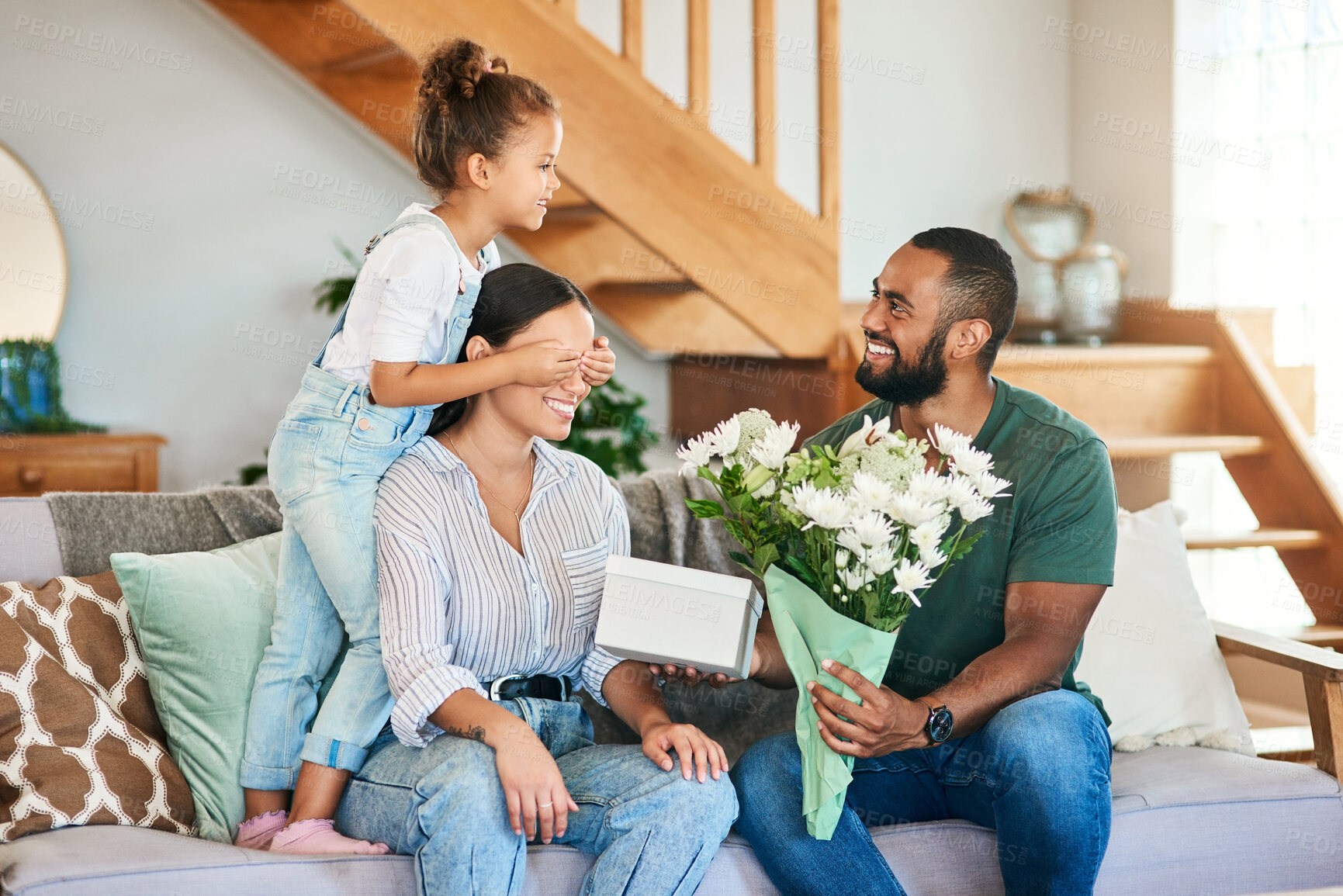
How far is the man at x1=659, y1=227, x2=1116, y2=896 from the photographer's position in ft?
5.19

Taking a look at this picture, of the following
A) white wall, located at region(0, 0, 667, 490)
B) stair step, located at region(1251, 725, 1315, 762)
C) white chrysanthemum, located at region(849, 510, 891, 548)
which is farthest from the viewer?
white wall, located at region(0, 0, 667, 490)

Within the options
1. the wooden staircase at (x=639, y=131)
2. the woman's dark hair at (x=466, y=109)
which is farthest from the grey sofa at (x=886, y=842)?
the wooden staircase at (x=639, y=131)

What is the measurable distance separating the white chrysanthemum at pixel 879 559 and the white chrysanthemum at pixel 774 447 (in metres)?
0.16

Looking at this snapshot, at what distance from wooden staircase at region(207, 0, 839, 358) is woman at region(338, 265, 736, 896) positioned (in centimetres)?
144

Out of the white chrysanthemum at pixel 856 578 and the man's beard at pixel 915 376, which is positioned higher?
the man's beard at pixel 915 376

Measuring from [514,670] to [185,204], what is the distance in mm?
2827

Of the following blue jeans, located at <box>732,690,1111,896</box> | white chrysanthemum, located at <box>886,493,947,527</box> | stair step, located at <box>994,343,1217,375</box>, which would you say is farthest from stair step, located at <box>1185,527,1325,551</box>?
white chrysanthemum, located at <box>886,493,947,527</box>

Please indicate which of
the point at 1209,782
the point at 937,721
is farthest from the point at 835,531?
the point at 1209,782

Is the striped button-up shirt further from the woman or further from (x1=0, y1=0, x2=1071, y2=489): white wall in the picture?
(x1=0, y1=0, x2=1071, y2=489): white wall

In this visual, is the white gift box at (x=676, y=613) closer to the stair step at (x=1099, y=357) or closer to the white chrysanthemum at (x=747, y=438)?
the white chrysanthemum at (x=747, y=438)

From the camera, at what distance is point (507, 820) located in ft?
4.85

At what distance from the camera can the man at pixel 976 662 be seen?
158 cm

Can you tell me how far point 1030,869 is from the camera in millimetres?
1589

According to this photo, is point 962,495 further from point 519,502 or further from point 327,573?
point 327,573
